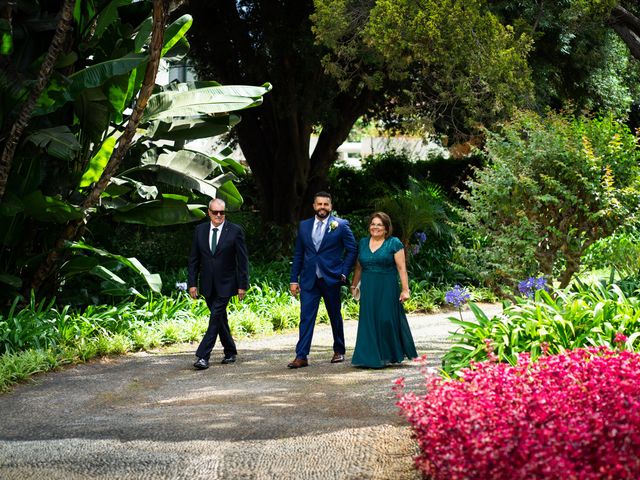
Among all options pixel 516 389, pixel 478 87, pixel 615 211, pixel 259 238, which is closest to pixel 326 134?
pixel 259 238

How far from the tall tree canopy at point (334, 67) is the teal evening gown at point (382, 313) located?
3600mm

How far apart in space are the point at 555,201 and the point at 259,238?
33.5ft

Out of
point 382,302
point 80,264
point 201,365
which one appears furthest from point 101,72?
point 382,302

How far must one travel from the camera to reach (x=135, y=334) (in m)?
11.7

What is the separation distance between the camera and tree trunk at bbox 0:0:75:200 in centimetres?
1036

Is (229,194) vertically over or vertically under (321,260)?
over

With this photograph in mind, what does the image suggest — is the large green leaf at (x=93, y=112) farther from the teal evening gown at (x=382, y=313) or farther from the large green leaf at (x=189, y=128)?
the teal evening gown at (x=382, y=313)

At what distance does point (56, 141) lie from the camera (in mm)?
11219

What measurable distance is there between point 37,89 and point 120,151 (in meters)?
1.12

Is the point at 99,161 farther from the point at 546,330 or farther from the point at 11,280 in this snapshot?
the point at 546,330

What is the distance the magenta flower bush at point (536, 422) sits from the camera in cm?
435

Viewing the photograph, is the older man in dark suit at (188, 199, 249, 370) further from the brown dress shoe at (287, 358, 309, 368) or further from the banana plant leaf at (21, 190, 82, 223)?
the banana plant leaf at (21, 190, 82, 223)

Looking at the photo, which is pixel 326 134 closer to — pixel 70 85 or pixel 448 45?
pixel 448 45

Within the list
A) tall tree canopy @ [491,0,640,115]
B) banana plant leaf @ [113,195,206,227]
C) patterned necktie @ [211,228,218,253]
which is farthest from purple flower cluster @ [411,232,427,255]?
patterned necktie @ [211,228,218,253]
